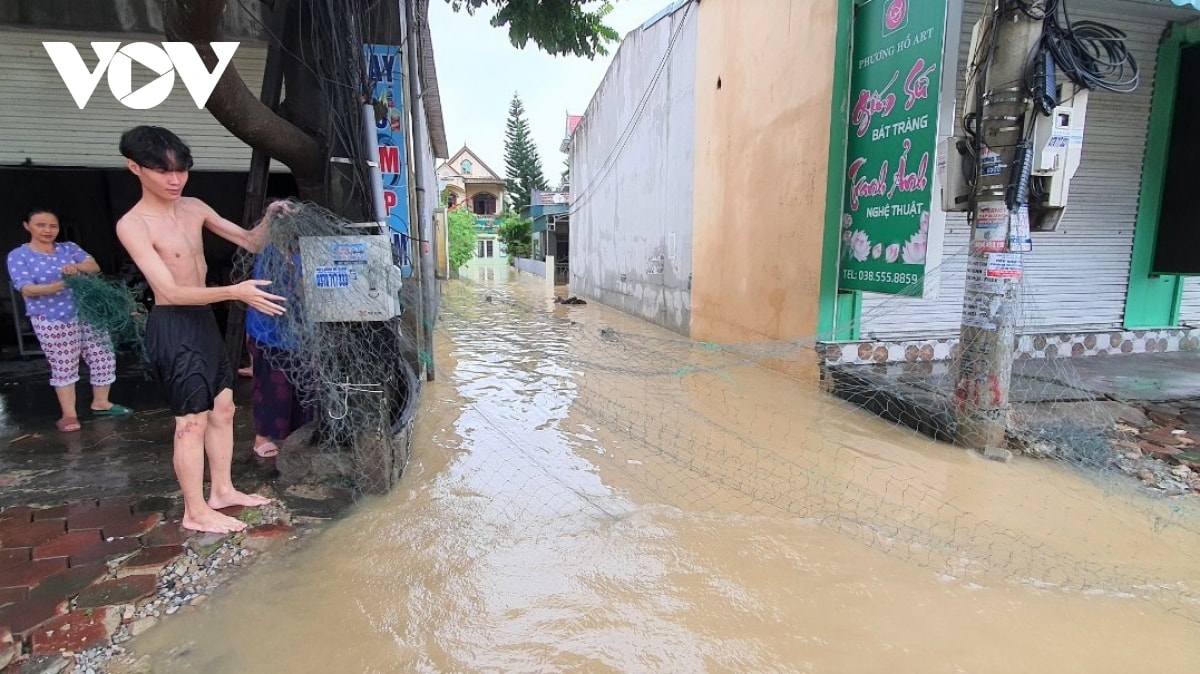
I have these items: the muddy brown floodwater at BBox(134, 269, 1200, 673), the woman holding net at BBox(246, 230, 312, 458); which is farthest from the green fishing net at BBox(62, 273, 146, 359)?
the muddy brown floodwater at BBox(134, 269, 1200, 673)

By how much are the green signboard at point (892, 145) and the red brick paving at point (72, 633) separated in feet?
17.0

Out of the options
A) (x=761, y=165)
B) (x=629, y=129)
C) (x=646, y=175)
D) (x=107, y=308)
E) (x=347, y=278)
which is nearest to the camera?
(x=347, y=278)

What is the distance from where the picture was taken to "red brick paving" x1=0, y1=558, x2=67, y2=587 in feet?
7.99

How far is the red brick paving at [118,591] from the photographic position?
7.68 feet

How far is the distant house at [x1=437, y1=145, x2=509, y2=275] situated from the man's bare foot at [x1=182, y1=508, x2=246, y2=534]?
3833cm

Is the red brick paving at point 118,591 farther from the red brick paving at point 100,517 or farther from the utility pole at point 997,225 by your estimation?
the utility pole at point 997,225

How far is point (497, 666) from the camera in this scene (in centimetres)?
215

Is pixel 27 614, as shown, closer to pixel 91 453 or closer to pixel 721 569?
pixel 91 453

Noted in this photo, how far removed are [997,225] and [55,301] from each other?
6501mm

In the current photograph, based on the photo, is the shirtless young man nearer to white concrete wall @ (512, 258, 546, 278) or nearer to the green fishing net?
the green fishing net

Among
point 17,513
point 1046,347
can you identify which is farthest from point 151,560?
point 1046,347

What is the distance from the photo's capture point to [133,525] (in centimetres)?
292

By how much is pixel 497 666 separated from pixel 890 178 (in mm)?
4813

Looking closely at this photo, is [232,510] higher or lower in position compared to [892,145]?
lower
